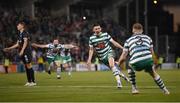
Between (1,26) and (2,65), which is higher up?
(1,26)

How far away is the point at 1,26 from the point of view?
51.4 meters

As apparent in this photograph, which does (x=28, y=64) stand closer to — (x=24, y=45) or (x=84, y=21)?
(x=24, y=45)

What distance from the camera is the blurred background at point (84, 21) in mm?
54375

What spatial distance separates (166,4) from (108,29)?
16906 millimetres

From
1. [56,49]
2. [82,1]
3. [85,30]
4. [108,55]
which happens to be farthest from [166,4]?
[108,55]

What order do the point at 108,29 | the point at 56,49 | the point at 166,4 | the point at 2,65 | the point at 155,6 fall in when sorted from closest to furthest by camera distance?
1. the point at 56,49
2. the point at 2,65
3. the point at 108,29
4. the point at 155,6
5. the point at 166,4

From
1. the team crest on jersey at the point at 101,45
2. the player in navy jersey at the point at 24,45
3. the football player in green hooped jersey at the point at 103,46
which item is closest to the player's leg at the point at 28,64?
the player in navy jersey at the point at 24,45

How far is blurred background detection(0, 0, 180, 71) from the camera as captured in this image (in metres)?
54.4

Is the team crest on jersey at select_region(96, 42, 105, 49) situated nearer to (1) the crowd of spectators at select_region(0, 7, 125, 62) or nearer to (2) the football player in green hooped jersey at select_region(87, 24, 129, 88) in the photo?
(2) the football player in green hooped jersey at select_region(87, 24, 129, 88)

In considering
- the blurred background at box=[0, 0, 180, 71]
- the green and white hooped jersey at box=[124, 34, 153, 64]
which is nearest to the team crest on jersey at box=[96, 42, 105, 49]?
the green and white hooped jersey at box=[124, 34, 153, 64]

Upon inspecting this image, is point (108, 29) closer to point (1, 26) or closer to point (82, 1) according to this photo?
A: point (82, 1)

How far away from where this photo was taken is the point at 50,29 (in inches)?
2218

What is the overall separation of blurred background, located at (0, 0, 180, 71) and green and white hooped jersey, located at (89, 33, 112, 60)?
1182 inches

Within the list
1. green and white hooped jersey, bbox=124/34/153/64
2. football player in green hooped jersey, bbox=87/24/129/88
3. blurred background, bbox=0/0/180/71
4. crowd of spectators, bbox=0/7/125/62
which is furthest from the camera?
blurred background, bbox=0/0/180/71
